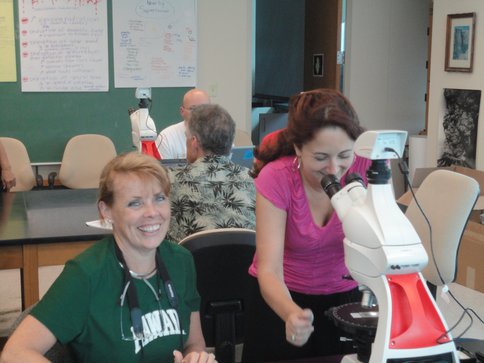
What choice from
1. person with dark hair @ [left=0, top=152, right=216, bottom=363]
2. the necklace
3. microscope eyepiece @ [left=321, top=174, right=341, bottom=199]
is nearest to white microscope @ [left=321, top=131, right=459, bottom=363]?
microscope eyepiece @ [left=321, top=174, right=341, bottom=199]

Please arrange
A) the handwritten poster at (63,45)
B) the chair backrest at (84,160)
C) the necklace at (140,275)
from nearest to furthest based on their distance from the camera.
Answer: the necklace at (140,275) → the chair backrest at (84,160) → the handwritten poster at (63,45)

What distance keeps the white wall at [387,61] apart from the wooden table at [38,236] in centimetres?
359

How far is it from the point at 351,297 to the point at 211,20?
13.9ft

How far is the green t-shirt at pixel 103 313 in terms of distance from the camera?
1545 millimetres

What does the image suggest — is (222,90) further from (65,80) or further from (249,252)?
(249,252)

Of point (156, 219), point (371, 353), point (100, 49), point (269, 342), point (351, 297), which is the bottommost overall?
point (269, 342)

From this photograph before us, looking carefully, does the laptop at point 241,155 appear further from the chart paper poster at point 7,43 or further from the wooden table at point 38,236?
the chart paper poster at point 7,43

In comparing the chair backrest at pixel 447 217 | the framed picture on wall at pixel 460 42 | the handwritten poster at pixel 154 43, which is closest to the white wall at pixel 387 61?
the framed picture on wall at pixel 460 42

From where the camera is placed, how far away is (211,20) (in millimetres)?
5809

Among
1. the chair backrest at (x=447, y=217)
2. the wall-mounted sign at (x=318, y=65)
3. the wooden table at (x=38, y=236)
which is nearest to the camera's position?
the chair backrest at (x=447, y=217)

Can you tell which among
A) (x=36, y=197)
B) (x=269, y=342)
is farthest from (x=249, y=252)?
(x=36, y=197)

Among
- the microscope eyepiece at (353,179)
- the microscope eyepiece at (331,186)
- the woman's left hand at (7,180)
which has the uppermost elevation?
the microscope eyepiece at (353,179)

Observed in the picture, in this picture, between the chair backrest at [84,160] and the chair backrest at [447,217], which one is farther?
the chair backrest at [84,160]

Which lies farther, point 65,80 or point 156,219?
point 65,80
